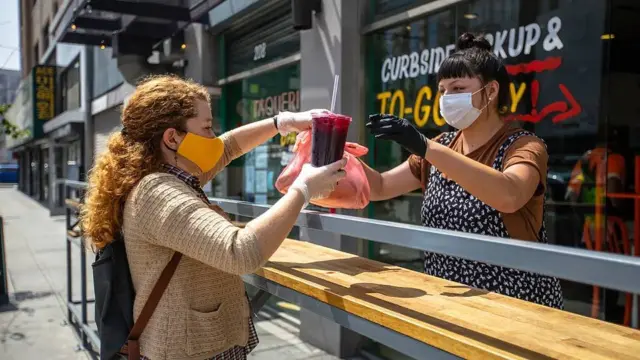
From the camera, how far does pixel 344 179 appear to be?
1.84m

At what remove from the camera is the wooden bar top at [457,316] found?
3.56 feet

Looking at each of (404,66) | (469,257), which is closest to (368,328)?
(469,257)

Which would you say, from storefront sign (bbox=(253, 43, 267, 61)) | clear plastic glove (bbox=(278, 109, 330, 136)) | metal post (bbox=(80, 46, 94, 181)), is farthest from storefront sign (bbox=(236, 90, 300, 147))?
metal post (bbox=(80, 46, 94, 181))

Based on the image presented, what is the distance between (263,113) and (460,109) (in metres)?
5.00

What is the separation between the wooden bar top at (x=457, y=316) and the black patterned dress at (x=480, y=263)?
4.9 inches

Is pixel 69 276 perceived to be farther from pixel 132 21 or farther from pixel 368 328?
pixel 368 328

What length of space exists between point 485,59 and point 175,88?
1023mm

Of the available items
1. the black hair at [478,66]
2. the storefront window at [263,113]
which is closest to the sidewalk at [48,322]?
the storefront window at [263,113]

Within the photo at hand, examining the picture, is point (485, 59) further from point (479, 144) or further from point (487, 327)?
point (487, 327)

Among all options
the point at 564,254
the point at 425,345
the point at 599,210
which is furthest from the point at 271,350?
the point at 564,254

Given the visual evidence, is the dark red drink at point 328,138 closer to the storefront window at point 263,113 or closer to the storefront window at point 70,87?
the storefront window at point 263,113

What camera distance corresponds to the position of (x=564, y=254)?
99 centimetres

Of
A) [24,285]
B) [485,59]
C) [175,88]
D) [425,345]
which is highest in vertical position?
[485,59]

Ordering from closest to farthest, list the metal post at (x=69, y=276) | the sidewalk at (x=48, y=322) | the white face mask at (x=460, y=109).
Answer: the white face mask at (x=460, y=109) → the sidewalk at (x=48, y=322) → the metal post at (x=69, y=276)
